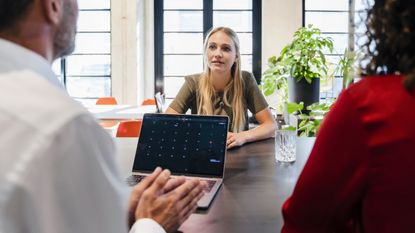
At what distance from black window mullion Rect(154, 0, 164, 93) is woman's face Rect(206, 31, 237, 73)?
448cm

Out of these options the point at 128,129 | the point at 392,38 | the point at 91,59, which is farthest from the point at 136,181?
the point at 91,59

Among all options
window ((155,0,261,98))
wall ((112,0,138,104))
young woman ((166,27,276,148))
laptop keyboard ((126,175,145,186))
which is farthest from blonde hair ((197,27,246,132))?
window ((155,0,261,98))

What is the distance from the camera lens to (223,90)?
270 cm

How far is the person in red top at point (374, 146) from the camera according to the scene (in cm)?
63

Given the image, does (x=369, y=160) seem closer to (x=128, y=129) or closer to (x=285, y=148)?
(x=285, y=148)

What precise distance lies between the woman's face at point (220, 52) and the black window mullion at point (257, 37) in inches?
174

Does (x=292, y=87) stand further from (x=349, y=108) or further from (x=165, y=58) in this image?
(x=349, y=108)

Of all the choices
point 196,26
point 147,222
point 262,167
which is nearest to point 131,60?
point 196,26

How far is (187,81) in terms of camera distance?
272cm

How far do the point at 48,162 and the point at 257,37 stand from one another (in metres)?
6.83

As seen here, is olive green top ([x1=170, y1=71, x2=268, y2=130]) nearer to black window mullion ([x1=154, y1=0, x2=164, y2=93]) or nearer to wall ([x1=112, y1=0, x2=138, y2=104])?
wall ([x1=112, y1=0, x2=138, y2=104])

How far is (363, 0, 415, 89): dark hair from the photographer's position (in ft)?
2.22

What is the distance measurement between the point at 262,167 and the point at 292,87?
12.7 ft

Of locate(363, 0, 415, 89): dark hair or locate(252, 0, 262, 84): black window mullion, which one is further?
locate(252, 0, 262, 84): black window mullion
